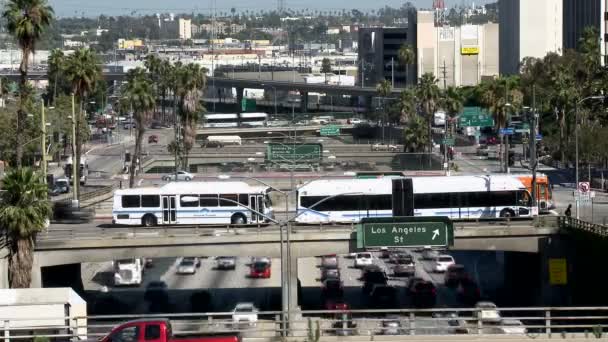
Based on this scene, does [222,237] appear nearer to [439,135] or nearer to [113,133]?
[439,135]

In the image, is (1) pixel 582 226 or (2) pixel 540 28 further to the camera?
(2) pixel 540 28

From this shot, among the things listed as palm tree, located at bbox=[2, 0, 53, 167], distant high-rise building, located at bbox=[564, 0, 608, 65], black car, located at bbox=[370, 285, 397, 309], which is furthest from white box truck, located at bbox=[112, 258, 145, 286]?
distant high-rise building, located at bbox=[564, 0, 608, 65]

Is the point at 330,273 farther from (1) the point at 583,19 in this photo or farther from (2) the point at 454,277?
(1) the point at 583,19

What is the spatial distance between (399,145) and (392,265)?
7125 cm

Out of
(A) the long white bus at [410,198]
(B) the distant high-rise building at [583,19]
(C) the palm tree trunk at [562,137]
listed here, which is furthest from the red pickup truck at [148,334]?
(B) the distant high-rise building at [583,19]

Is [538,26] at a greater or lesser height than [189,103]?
greater

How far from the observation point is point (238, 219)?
69.1 metres

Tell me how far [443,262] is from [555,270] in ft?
47.5

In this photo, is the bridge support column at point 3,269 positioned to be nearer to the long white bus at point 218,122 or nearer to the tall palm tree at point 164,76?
the tall palm tree at point 164,76

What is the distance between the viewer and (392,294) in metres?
64.7

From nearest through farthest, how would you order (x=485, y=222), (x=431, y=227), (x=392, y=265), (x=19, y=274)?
(x=19, y=274) < (x=431, y=227) < (x=485, y=222) < (x=392, y=265)

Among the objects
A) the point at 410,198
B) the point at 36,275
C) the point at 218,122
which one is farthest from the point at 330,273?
the point at 218,122

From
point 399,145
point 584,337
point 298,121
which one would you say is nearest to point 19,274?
point 584,337

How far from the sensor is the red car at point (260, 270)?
237ft
